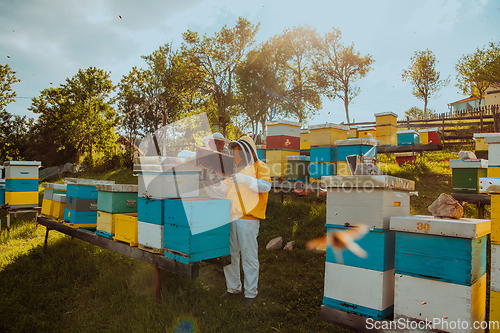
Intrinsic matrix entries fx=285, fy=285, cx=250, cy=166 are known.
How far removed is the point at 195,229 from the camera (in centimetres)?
269

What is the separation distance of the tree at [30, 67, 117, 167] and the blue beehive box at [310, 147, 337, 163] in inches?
654

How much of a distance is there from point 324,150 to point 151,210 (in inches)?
174

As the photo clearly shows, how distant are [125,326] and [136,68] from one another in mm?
21734

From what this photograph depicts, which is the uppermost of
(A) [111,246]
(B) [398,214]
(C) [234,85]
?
(C) [234,85]

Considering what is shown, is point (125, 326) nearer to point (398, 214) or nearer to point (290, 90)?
point (398, 214)

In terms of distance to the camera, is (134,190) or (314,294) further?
(134,190)

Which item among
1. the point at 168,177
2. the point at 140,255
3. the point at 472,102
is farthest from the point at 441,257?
the point at 472,102

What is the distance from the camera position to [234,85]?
16266mm

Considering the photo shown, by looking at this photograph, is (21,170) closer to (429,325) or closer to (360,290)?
(360,290)

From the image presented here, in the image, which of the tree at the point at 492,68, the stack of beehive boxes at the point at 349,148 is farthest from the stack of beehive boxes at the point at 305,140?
the tree at the point at 492,68

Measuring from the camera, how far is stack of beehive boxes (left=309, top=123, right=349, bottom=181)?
631cm

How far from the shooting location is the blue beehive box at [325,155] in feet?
20.7

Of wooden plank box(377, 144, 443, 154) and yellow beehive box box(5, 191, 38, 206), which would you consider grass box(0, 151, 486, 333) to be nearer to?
yellow beehive box box(5, 191, 38, 206)

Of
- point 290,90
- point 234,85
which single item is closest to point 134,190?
point 234,85
